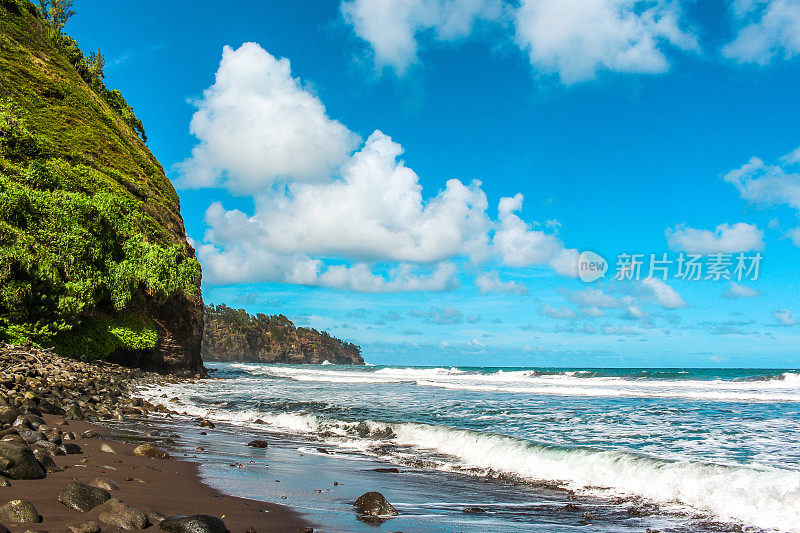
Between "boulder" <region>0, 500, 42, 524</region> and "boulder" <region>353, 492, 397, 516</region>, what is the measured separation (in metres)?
3.35

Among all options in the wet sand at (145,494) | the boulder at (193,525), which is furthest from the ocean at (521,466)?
the boulder at (193,525)

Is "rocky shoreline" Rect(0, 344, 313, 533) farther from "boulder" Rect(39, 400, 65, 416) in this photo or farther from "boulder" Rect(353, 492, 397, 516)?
"boulder" Rect(353, 492, 397, 516)

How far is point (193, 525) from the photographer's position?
428cm

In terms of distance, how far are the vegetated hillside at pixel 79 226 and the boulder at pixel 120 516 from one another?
1994cm

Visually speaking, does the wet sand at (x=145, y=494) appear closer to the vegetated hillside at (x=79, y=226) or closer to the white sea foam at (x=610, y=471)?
the white sea foam at (x=610, y=471)

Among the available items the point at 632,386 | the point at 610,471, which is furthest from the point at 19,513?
the point at 632,386

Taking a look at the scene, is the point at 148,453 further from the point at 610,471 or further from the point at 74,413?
the point at 610,471

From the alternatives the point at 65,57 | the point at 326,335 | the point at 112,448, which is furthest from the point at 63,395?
the point at 326,335

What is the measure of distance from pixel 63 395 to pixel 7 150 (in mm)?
20124

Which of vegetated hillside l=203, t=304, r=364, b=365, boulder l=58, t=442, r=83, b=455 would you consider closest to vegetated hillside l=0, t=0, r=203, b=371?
boulder l=58, t=442, r=83, b=455

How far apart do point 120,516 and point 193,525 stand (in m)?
0.66

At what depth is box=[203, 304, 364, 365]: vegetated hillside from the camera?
12756 centimetres

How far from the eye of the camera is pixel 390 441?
1334 cm

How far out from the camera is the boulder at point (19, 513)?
392 cm
